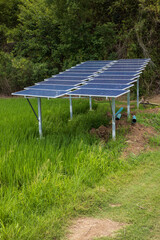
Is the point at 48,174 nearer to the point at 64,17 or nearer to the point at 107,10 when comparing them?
the point at 64,17

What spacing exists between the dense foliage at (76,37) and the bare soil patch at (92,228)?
1356 cm

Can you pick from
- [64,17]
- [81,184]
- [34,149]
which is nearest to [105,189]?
[81,184]

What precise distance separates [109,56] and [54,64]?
13.1 ft

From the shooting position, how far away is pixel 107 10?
63.5 ft

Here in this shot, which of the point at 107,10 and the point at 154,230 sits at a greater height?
the point at 107,10

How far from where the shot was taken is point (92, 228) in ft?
13.4

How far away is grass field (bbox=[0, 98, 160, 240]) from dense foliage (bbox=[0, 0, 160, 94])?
11284 mm

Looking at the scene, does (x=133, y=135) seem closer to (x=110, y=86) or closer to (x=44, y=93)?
(x=110, y=86)

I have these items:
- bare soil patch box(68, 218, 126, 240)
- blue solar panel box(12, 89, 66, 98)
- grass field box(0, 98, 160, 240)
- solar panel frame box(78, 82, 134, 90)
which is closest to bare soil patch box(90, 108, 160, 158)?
grass field box(0, 98, 160, 240)

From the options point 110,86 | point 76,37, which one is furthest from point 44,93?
point 76,37

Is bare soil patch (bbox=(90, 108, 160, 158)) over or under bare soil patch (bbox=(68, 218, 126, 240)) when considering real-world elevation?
over

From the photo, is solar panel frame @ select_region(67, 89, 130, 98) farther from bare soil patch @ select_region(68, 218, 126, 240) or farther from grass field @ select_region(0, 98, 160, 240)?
bare soil patch @ select_region(68, 218, 126, 240)

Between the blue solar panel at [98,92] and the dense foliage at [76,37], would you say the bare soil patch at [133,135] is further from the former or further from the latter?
the dense foliage at [76,37]

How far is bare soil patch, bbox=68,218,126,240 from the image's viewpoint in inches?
154
